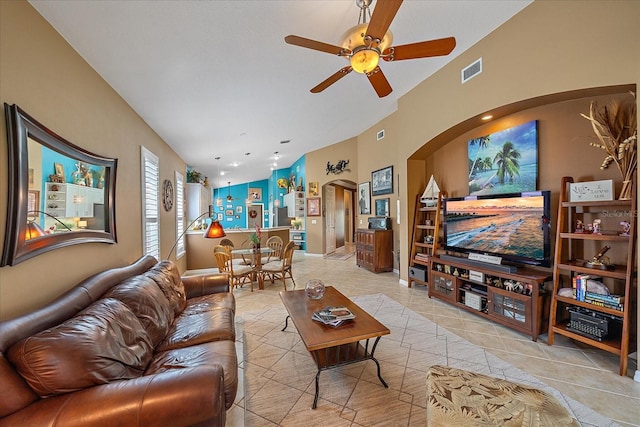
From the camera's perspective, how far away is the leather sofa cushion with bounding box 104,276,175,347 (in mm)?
1948

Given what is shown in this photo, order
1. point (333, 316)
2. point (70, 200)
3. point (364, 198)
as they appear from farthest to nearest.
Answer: point (364, 198) → point (333, 316) → point (70, 200)

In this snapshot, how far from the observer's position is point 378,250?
588cm

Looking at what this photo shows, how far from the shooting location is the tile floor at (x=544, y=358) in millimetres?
1843

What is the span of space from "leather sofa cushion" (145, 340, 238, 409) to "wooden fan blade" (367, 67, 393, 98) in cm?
253

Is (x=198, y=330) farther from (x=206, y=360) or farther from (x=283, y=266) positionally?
(x=283, y=266)

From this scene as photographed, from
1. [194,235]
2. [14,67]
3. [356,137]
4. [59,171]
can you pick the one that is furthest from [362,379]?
[356,137]

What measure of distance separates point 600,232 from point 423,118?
2.74 m

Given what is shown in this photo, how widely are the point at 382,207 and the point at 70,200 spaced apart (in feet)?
18.2

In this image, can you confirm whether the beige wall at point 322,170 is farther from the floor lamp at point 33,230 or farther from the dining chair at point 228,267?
the floor lamp at point 33,230

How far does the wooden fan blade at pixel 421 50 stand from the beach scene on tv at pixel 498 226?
202cm

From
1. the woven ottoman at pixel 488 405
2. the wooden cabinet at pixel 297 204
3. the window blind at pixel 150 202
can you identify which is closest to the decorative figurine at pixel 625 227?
the woven ottoman at pixel 488 405

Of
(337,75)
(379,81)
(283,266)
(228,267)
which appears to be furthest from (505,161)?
(228,267)

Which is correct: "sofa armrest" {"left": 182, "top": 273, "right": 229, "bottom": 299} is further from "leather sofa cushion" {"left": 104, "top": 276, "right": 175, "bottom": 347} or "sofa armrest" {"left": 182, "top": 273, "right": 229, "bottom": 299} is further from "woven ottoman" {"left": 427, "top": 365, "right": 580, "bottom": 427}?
"woven ottoman" {"left": 427, "top": 365, "right": 580, "bottom": 427}

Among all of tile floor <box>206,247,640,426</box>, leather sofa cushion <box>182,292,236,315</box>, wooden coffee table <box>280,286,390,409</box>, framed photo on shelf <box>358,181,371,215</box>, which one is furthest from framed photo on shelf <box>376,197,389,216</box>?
leather sofa cushion <box>182,292,236,315</box>
